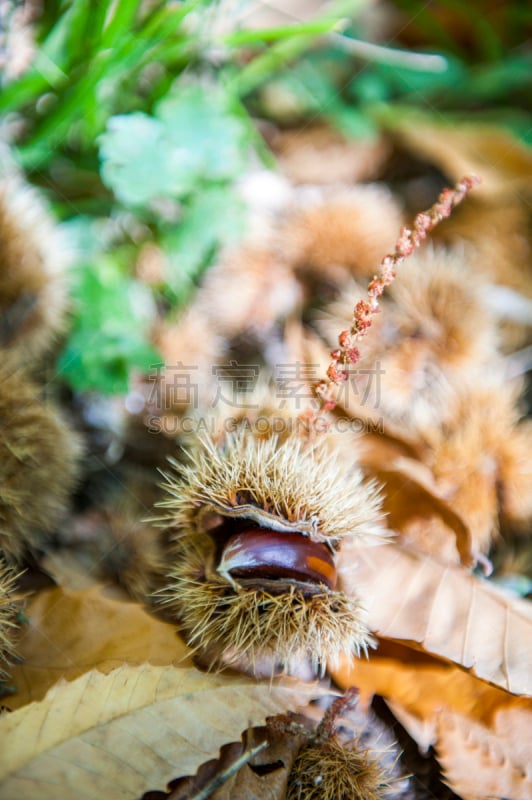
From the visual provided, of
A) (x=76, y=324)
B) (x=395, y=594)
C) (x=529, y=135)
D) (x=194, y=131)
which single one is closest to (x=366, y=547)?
(x=395, y=594)

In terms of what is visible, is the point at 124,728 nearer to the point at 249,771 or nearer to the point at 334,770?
the point at 249,771

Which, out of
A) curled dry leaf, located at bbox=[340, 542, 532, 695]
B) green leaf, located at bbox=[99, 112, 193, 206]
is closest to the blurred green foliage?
green leaf, located at bbox=[99, 112, 193, 206]

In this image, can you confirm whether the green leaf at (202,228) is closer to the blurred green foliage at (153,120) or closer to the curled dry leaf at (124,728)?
the blurred green foliage at (153,120)

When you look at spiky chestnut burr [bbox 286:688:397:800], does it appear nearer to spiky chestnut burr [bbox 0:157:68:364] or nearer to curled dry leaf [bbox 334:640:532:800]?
curled dry leaf [bbox 334:640:532:800]

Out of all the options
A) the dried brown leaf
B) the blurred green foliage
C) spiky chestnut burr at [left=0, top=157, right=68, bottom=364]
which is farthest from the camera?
the dried brown leaf

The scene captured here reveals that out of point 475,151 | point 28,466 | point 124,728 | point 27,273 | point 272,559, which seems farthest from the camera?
point 475,151

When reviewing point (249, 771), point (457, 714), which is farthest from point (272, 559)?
point (457, 714)
